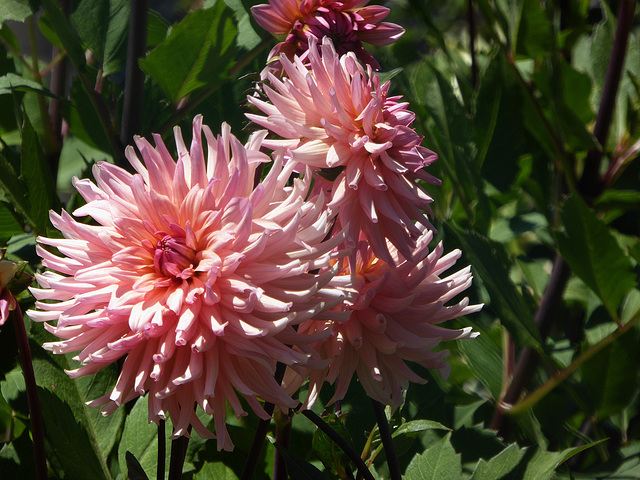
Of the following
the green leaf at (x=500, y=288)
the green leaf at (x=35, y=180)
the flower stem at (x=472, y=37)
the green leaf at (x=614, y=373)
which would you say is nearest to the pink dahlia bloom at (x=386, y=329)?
the green leaf at (x=500, y=288)

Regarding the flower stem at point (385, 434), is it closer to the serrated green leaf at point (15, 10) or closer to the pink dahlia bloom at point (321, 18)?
the pink dahlia bloom at point (321, 18)

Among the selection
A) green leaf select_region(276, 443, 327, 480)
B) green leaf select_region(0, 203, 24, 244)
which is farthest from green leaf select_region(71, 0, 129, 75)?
green leaf select_region(276, 443, 327, 480)

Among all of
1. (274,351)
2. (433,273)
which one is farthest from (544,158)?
(274,351)

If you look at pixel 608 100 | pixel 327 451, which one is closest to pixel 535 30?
pixel 608 100

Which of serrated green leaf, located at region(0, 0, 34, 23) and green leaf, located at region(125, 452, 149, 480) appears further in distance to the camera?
serrated green leaf, located at region(0, 0, 34, 23)

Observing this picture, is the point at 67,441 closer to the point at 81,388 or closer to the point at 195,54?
the point at 81,388

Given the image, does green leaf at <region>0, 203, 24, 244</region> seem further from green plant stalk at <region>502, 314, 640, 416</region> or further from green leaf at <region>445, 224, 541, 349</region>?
green plant stalk at <region>502, 314, 640, 416</region>
